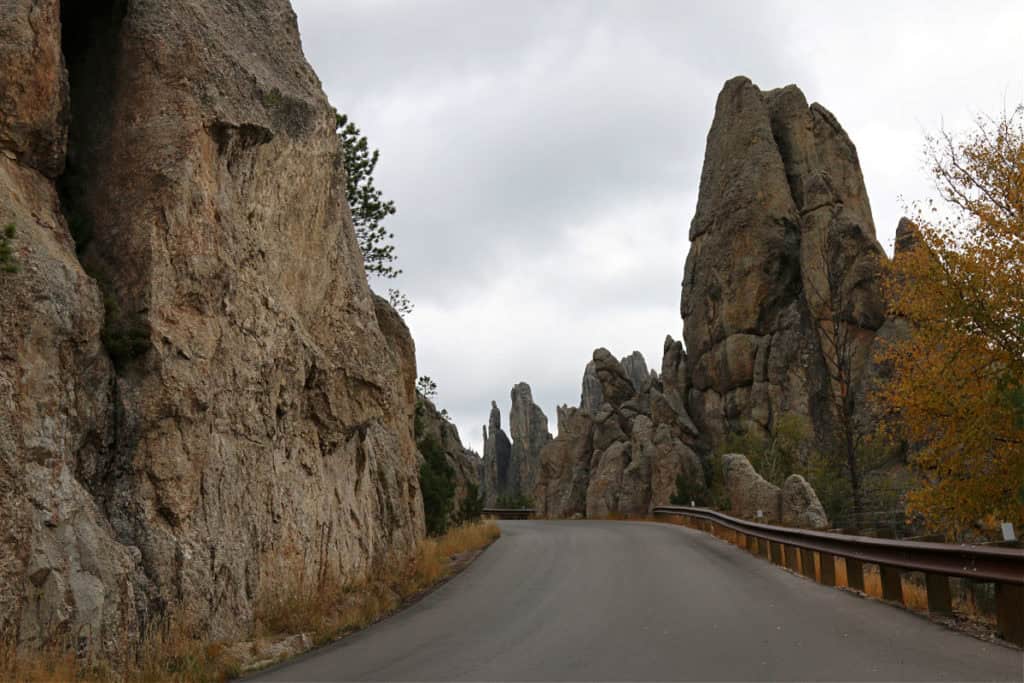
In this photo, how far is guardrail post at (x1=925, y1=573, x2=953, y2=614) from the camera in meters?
8.84

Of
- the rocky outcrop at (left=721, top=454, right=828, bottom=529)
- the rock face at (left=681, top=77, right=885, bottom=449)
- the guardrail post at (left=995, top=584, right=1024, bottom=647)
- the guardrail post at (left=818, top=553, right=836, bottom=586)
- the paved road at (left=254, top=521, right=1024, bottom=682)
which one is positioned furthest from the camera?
the rock face at (left=681, top=77, right=885, bottom=449)

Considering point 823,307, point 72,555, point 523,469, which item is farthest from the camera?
point 523,469

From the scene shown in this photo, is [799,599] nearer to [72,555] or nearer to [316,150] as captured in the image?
[72,555]

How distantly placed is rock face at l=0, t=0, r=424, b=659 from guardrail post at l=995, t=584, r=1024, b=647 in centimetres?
797

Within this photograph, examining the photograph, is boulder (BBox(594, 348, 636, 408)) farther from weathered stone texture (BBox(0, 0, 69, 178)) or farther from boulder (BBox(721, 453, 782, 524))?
weathered stone texture (BBox(0, 0, 69, 178))

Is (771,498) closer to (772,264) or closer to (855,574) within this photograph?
(855,574)

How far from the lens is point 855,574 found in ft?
37.3

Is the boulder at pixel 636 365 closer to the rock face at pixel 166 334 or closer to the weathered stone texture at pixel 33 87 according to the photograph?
the rock face at pixel 166 334

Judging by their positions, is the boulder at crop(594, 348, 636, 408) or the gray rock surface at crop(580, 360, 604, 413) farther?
the gray rock surface at crop(580, 360, 604, 413)

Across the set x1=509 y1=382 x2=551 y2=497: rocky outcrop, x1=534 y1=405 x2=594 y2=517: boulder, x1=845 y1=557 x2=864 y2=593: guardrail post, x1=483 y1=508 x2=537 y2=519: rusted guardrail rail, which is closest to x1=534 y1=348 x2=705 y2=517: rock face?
x1=534 y1=405 x2=594 y2=517: boulder

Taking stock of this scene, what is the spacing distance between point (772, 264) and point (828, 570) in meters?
43.6

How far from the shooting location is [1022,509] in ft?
56.4

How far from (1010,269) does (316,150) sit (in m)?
14.3

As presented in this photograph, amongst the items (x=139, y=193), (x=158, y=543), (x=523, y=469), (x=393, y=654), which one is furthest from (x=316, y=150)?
(x=523, y=469)
